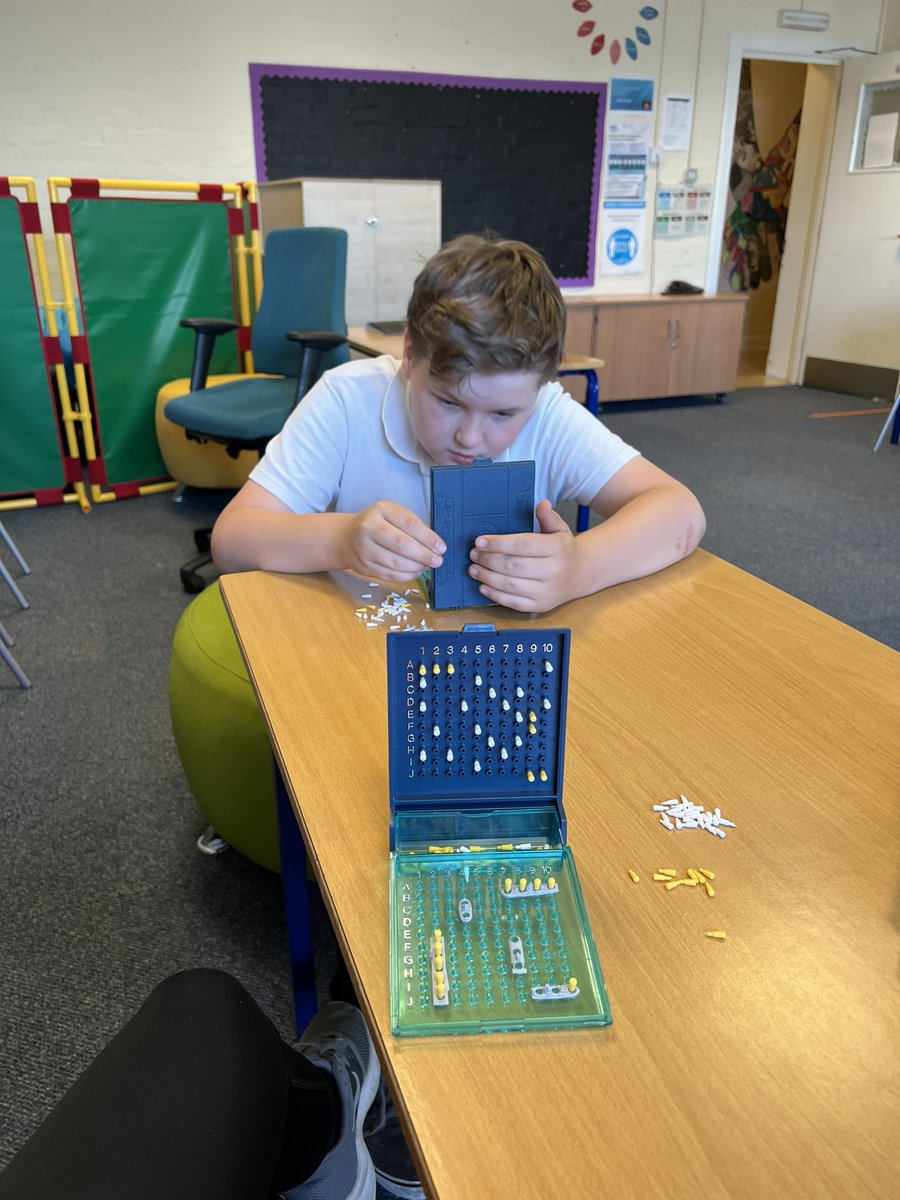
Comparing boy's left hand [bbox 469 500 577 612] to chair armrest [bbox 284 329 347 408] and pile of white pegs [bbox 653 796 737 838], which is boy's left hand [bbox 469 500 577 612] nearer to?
pile of white pegs [bbox 653 796 737 838]

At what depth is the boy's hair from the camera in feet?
3.36

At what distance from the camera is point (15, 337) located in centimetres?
343

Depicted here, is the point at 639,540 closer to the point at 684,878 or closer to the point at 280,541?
the point at 280,541

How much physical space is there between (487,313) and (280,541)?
39cm

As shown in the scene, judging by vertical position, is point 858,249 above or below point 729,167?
below

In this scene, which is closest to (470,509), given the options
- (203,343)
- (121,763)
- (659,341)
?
(121,763)

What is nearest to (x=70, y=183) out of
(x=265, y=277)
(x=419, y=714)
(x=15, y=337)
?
(x=15, y=337)

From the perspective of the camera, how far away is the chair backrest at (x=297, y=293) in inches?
116

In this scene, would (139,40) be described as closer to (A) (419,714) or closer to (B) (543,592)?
(B) (543,592)

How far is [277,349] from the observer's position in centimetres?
321

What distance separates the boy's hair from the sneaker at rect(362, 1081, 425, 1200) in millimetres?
886

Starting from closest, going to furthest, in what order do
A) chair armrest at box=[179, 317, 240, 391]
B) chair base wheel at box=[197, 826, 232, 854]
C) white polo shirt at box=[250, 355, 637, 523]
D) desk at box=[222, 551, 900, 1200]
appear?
1. desk at box=[222, 551, 900, 1200]
2. white polo shirt at box=[250, 355, 637, 523]
3. chair base wheel at box=[197, 826, 232, 854]
4. chair armrest at box=[179, 317, 240, 391]

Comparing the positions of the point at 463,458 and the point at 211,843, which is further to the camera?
the point at 211,843

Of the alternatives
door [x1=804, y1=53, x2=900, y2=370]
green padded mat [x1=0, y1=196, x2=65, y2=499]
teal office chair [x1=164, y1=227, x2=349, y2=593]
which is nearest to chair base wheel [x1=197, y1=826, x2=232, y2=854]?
teal office chair [x1=164, y1=227, x2=349, y2=593]
